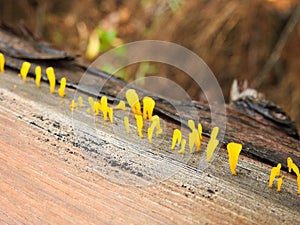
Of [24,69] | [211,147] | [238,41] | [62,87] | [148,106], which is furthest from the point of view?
[238,41]

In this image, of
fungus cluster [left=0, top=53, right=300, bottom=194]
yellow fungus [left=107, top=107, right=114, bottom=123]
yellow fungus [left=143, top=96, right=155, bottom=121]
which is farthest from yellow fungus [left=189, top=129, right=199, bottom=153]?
yellow fungus [left=107, top=107, right=114, bottom=123]

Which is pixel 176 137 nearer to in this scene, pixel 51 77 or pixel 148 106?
pixel 148 106

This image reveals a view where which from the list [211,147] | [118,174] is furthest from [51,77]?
[211,147]

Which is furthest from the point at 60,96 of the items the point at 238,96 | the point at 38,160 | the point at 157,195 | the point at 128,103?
the point at 238,96

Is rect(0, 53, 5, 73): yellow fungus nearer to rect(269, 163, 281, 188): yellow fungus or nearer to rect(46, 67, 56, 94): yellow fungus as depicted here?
rect(46, 67, 56, 94): yellow fungus

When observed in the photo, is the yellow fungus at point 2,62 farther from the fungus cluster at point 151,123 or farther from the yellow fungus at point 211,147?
the yellow fungus at point 211,147

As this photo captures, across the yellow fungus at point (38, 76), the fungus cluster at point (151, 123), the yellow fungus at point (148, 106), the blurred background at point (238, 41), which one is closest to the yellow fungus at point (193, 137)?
the fungus cluster at point (151, 123)

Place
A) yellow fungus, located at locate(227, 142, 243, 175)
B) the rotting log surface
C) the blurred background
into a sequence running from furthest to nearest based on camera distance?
the blurred background, yellow fungus, located at locate(227, 142, 243, 175), the rotting log surface
